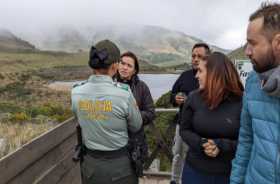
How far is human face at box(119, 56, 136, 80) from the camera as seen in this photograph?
2.90 m

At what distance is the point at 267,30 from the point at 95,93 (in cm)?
→ 100

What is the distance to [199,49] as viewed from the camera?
305 cm

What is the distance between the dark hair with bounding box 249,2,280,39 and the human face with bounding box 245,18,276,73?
0.02m

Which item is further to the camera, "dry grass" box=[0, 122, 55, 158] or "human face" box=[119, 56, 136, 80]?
"human face" box=[119, 56, 136, 80]

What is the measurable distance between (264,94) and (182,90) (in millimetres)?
1691

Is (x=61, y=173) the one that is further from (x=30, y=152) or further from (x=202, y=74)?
(x=202, y=74)

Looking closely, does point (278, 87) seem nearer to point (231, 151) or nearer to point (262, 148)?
point (262, 148)

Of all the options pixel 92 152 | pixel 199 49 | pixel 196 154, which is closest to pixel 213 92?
pixel 196 154

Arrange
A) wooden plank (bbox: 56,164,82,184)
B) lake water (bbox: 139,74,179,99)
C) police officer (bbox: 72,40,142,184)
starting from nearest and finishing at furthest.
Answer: police officer (bbox: 72,40,142,184)
wooden plank (bbox: 56,164,82,184)
lake water (bbox: 139,74,179,99)

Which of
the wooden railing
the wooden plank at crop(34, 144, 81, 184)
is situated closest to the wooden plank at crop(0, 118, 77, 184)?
the wooden railing

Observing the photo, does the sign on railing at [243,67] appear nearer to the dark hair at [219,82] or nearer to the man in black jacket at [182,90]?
the man in black jacket at [182,90]

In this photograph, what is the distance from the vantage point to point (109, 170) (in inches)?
79.6

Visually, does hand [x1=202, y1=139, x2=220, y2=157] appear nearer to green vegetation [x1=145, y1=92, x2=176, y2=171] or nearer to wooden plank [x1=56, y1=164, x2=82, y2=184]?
wooden plank [x1=56, y1=164, x2=82, y2=184]

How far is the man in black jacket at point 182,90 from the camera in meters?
2.92
